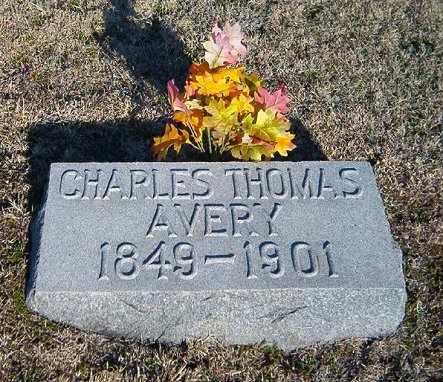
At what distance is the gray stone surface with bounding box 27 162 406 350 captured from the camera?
246cm

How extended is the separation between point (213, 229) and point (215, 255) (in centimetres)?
13

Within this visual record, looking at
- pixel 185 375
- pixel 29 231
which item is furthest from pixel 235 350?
pixel 29 231

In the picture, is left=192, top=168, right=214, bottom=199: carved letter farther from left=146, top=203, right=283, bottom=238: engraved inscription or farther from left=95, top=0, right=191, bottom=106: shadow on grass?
left=95, top=0, right=191, bottom=106: shadow on grass

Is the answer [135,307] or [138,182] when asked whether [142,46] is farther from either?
[135,307]

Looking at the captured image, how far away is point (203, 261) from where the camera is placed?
8.27 ft

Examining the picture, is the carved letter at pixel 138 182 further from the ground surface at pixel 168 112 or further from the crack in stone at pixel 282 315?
the crack in stone at pixel 282 315

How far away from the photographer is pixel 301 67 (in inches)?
165

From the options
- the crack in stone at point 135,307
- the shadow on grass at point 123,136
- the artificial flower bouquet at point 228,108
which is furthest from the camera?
the shadow on grass at point 123,136

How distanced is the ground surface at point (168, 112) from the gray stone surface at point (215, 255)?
0.14 metres

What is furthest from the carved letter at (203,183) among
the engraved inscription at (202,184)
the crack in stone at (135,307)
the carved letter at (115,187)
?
the crack in stone at (135,307)

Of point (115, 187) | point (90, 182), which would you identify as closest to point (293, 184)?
point (115, 187)

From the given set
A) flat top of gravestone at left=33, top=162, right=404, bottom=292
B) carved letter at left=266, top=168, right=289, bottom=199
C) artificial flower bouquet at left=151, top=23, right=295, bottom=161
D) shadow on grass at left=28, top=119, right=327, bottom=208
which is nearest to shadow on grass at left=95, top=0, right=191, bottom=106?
shadow on grass at left=28, top=119, right=327, bottom=208

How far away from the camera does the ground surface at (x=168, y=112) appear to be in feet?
8.65

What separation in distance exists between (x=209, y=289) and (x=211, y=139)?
96cm
